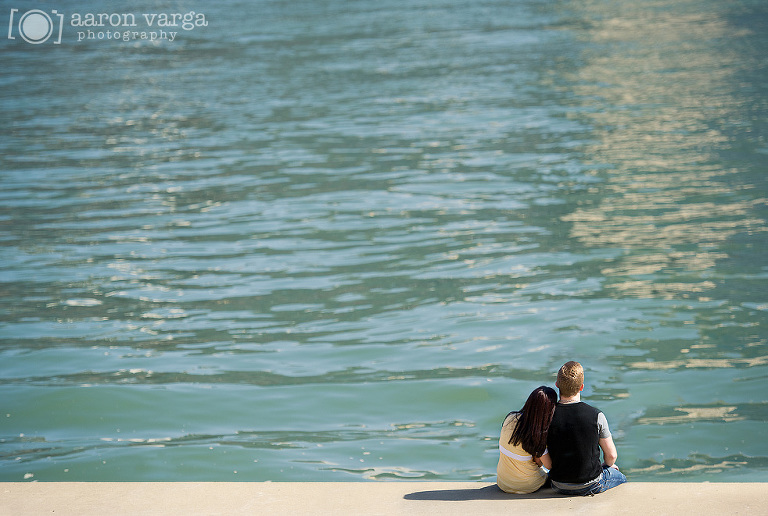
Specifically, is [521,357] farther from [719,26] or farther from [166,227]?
[719,26]

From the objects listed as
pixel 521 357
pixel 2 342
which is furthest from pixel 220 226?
pixel 521 357

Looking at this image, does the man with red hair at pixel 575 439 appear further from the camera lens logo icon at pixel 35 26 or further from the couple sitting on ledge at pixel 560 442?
the camera lens logo icon at pixel 35 26

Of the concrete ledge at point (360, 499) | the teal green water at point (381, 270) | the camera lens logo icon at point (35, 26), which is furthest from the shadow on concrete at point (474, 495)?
the camera lens logo icon at point (35, 26)

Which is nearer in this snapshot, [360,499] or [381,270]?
[360,499]

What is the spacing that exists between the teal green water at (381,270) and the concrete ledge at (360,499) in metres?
1.62

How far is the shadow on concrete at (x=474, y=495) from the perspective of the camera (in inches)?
238

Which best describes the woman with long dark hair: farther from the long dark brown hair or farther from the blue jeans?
the blue jeans

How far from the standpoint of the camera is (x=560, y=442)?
Answer: 5.87m

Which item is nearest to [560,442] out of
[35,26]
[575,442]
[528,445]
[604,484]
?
[575,442]

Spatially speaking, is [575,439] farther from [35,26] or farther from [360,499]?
[35,26]

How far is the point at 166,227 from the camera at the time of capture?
1589 cm

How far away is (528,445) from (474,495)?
56 cm

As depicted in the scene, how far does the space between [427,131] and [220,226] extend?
7.64 m

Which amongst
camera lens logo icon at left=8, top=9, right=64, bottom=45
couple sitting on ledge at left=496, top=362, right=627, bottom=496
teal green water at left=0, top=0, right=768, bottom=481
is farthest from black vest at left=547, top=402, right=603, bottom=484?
camera lens logo icon at left=8, top=9, right=64, bottom=45
